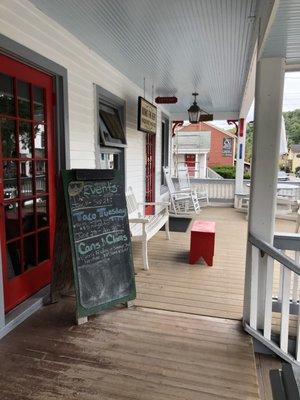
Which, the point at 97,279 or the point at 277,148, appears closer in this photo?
the point at 277,148

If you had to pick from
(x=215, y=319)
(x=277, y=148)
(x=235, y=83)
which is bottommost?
(x=215, y=319)

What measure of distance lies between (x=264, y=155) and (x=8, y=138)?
202 cm

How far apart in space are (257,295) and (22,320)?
1926mm

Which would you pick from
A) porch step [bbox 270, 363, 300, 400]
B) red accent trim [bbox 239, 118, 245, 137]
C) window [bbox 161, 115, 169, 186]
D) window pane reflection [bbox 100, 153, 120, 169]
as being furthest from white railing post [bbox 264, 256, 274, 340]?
red accent trim [bbox 239, 118, 245, 137]

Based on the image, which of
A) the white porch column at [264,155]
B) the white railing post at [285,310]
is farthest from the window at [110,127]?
the white railing post at [285,310]

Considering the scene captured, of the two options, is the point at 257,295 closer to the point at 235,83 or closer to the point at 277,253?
the point at 277,253

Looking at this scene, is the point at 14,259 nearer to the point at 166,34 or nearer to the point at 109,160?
the point at 109,160

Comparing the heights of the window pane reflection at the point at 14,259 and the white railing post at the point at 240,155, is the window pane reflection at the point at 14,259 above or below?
below

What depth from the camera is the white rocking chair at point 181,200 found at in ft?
24.0

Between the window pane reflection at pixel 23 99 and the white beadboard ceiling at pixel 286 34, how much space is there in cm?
193

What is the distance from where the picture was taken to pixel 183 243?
4.95m

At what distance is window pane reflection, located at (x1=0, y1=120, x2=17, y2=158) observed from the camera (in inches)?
95.5

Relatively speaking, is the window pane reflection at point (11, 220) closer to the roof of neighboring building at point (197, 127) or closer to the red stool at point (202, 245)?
the red stool at point (202, 245)

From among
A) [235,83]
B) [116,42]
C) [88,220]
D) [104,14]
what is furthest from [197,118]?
[88,220]
